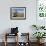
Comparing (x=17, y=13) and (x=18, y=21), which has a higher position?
(x=17, y=13)

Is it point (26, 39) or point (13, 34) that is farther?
point (26, 39)

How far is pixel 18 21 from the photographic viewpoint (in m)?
7.15

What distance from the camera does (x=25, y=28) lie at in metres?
7.16

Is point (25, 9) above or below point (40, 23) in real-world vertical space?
above

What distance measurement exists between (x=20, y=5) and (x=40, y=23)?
46.8 inches

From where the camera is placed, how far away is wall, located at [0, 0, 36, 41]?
7.07m

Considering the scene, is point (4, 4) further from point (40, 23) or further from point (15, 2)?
point (40, 23)

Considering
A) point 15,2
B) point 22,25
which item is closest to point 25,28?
point 22,25

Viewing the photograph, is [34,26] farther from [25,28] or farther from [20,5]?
[20,5]

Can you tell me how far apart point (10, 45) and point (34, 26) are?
1363 millimetres

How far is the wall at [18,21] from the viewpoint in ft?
23.2

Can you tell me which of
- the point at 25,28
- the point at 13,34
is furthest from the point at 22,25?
the point at 13,34

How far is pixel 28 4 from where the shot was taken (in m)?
7.11

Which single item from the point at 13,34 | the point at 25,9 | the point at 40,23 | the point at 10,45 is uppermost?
the point at 25,9
